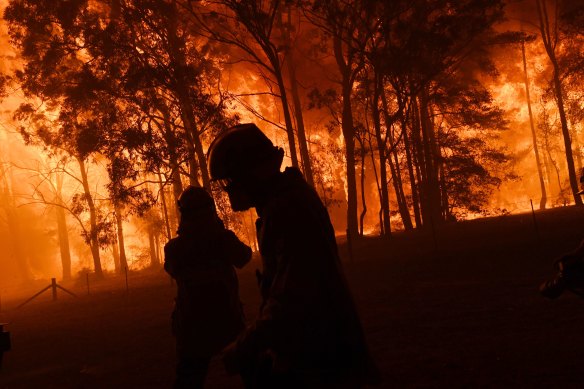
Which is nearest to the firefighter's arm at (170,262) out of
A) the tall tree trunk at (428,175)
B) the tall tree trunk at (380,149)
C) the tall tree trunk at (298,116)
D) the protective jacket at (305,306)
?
the protective jacket at (305,306)

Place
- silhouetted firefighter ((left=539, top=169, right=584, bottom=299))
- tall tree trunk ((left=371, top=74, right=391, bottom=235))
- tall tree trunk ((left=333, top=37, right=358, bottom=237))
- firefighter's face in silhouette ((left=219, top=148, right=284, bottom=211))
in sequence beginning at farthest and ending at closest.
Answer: tall tree trunk ((left=333, top=37, right=358, bottom=237)), tall tree trunk ((left=371, top=74, right=391, bottom=235)), silhouetted firefighter ((left=539, top=169, right=584, bottom=299)), firefighter's face in silhouette ((left=219, top=148, right=284, bottom=211))

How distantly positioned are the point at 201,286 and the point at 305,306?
1.84 m

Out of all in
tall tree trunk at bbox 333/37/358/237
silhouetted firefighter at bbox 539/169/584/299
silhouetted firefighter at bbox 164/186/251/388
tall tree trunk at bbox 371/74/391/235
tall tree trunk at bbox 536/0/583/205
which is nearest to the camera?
silhouetted firefighter at bbox 539/169/584/299

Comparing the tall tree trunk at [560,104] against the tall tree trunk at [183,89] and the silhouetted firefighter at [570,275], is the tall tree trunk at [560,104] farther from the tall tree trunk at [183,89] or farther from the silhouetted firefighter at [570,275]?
the silhouetted firefighter at [570,275]

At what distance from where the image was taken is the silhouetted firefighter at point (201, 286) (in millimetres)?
3381

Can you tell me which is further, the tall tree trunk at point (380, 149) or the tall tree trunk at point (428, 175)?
the tall tree trunk at point (428, 175)

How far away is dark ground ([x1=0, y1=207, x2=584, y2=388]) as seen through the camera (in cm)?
526

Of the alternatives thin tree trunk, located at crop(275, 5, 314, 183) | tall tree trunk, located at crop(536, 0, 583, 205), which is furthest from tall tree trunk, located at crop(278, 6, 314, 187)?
tall tree trunk, located at crop(536, 0, 583, 205)

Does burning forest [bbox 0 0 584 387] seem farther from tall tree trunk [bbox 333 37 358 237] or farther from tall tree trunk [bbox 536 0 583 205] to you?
tall tree trunk [bbox 536 0 583 205]

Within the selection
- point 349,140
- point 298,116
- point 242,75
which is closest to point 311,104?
point 298,116

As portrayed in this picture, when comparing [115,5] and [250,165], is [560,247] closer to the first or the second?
[250,165]

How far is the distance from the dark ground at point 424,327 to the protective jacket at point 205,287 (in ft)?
6.74

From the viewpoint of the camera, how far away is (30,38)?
22797mm

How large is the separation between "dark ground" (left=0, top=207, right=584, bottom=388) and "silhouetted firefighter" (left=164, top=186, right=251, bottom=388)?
207cm
